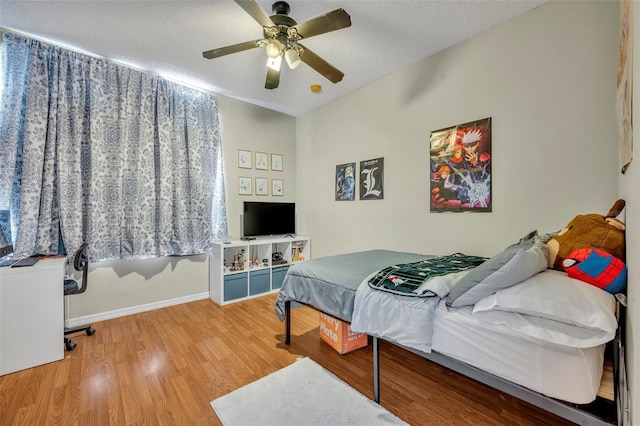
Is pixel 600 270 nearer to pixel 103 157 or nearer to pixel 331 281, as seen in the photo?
pixel 331 281

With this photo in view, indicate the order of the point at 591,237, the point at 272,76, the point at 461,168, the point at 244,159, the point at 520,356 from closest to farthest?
the point at 520,356 → the point at 591,237 → the point at 272,76 → the point at 461,168 → the point at 244,159

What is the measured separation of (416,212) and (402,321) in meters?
1.71

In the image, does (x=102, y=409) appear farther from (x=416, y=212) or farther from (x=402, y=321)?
(x=416, y=212)

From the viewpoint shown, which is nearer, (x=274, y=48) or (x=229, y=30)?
(x=274, y=48)

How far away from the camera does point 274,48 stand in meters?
2.20

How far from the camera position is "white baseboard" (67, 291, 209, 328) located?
2.87 metres

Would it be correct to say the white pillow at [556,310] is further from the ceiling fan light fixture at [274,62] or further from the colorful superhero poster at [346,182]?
the colorful superhero poster at [346,182]

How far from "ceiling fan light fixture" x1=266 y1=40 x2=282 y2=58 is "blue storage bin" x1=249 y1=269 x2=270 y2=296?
8.73ft

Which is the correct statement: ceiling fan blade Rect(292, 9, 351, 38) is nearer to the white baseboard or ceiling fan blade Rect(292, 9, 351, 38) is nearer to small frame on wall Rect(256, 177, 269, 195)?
small frame on wall Rect(256, 177, 269, 195)

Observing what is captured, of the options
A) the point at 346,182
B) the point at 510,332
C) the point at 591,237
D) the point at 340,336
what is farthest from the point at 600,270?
the point at 346,182

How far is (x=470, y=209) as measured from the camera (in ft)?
8.34

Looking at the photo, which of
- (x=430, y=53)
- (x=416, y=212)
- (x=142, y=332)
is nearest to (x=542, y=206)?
(x=416, y=212)

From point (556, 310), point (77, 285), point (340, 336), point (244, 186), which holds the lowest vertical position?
point (340, 336)

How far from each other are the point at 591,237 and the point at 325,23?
6.70 feet
